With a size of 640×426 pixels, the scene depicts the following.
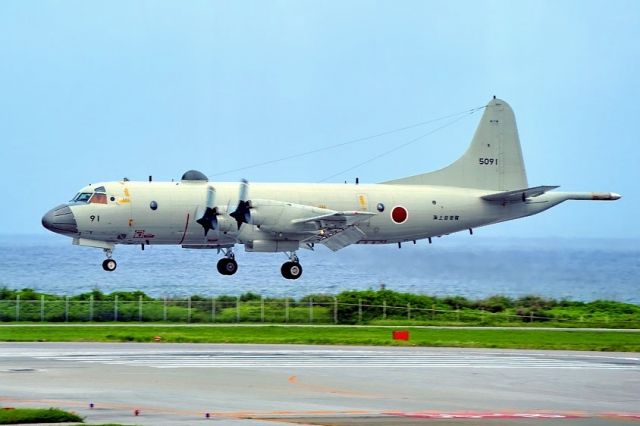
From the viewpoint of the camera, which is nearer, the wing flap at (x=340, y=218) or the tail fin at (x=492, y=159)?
the wing flap at (x=340, y=218)

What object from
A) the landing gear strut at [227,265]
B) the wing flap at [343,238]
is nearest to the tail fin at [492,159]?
the wing flap at [343,238]

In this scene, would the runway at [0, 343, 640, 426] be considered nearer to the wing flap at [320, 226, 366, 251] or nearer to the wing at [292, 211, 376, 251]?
the wing at [292, 211, 376, 251]

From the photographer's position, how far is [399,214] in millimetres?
55125

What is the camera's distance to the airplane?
50531 millimetres

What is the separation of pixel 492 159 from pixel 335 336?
61.6ft

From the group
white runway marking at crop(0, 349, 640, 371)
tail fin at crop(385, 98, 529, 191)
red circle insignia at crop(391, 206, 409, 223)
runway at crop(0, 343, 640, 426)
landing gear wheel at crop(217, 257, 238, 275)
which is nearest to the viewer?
runway at crop(0, 343, 640, 426)

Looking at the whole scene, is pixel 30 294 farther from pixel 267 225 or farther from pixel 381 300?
pixel 381 300

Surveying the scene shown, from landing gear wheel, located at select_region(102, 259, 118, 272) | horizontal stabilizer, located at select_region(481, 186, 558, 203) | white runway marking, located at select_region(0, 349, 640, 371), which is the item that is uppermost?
horizontal stabilizer, located at select_region(481, 186, 558, 203)

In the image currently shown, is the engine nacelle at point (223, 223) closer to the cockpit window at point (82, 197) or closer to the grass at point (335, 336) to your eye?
the grass at point (335, 336)

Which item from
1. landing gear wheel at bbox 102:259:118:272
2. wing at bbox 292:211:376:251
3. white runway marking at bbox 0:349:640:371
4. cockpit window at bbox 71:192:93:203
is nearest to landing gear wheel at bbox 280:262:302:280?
wing at bbox 292:211:376:251

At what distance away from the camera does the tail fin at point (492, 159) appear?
193 ft

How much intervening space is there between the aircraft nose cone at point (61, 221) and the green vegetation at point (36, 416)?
1171 inches

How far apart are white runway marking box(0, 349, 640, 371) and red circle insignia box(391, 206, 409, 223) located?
18162 millimetres

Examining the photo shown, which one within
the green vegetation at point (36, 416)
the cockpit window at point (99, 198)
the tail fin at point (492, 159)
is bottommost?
the green vegetation at point (36, 416)
